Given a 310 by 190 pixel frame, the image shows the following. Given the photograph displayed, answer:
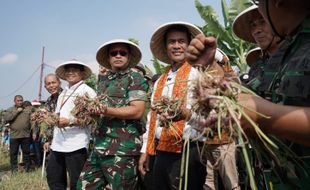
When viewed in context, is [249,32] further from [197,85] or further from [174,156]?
[197,85]

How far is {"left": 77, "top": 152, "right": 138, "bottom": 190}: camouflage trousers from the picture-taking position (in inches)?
131

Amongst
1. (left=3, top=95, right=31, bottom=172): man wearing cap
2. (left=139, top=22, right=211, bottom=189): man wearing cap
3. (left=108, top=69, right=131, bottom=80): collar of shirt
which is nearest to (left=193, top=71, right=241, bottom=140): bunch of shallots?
(left=139, top=22, right=211, bottom=189): man wearing cap

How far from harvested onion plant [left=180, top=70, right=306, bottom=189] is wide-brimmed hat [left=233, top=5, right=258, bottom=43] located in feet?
5.86

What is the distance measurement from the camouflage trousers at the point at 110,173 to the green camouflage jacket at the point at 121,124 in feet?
0.23

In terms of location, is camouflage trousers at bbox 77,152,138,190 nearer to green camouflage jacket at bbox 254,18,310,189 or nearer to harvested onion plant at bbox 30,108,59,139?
harvested onion plant at bbox 30,108,59,139

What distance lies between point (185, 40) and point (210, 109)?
2.15m

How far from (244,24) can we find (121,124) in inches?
54.8

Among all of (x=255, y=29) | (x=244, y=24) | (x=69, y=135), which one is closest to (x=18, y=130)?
(x=69, y=135)

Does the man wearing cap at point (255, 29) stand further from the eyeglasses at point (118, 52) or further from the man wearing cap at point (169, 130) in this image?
the eyeglasses at point (118, 52)

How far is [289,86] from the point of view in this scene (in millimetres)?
1275

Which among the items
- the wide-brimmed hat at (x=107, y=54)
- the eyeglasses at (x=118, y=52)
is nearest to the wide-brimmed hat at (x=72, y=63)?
the wide-brimmed hat at (x=107, y=54)

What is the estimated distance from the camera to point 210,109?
51.7 inches

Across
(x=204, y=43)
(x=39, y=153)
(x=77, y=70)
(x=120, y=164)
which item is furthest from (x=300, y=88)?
(x=39, y=153)

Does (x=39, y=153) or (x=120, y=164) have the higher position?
(x=120, y=164)
